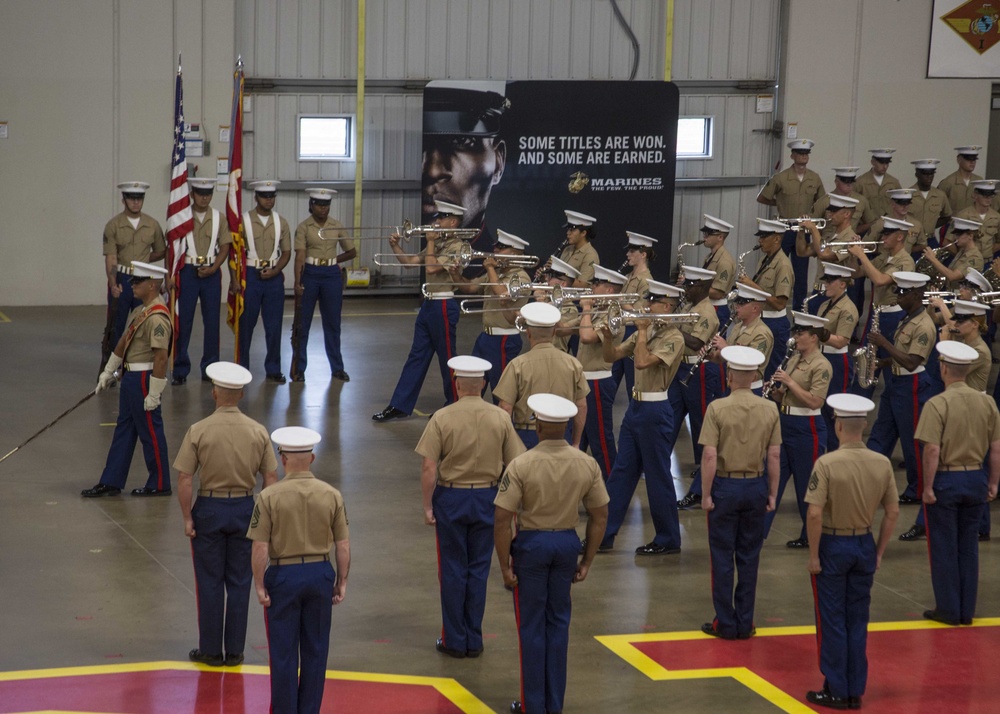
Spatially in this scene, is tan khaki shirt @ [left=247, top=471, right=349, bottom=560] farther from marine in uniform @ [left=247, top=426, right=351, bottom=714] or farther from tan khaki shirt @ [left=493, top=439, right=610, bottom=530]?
tan khaki shirt @ [left=493, top=439, right=610, bottom=530]

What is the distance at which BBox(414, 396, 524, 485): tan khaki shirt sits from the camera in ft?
24.7

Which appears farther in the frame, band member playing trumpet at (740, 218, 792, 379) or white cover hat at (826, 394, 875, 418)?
band member playing trumpet at (740, 218, 792, 379)

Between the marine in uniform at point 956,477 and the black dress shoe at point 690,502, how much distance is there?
8.61 ft

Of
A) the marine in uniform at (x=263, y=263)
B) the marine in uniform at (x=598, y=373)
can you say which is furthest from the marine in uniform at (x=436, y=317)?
the marine in uniform at (x=598, y=373)

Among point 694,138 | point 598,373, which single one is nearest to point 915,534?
point 598,373

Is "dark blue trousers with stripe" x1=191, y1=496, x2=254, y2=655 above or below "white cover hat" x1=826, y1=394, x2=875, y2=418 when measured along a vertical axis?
below

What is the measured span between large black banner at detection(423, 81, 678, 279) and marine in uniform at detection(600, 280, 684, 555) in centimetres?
993

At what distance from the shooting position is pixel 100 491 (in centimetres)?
1044

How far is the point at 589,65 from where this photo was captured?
67.1ft

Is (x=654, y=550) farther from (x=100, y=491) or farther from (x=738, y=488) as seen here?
(x=100, y=491)

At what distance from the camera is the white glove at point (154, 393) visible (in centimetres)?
1009

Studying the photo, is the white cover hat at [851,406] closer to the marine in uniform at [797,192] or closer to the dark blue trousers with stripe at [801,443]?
the dark blue trousers with stripe at [801,443]

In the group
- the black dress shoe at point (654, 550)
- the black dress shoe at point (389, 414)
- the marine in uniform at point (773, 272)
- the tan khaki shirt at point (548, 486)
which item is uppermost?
the marine in uniform at point (773, 272)

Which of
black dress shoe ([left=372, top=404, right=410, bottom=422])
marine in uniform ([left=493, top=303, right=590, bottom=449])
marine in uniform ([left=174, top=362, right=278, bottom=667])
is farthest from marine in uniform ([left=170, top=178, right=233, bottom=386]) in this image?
marine in uniform ([left=174, top=362, right=278, bottom=667])
